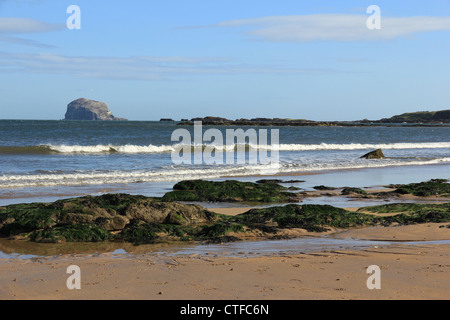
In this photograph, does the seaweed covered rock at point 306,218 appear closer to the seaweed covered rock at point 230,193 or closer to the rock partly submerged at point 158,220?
the rock partly submerged at point 158,220

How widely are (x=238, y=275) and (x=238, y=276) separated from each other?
4 centimetres

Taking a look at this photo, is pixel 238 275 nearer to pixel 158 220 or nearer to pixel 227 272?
pixel 227 272

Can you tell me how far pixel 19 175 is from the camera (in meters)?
19.2

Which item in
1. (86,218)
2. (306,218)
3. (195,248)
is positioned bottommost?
(195,248)

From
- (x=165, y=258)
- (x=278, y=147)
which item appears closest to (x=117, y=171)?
(x=165, y=258)

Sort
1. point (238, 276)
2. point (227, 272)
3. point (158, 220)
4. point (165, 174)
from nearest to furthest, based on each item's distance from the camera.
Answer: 1. point (238, 276)
2. point (227, 272)
3. point (158, 220)
4. point (165, 174)

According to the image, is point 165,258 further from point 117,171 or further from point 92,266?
point 117,171

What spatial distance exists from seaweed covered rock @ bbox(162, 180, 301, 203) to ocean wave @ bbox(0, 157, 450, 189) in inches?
139

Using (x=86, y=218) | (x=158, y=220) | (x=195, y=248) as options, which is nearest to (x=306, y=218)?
(x=158, y=220)

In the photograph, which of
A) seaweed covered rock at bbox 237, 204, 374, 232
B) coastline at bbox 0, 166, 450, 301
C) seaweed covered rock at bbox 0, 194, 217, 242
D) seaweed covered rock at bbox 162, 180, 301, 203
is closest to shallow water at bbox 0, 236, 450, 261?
coastline at bbox 0, 166, 450, 301

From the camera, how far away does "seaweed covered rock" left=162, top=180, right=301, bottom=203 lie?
1377 cm

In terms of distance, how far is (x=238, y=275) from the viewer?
20.4 ft

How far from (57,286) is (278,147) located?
3716cm
